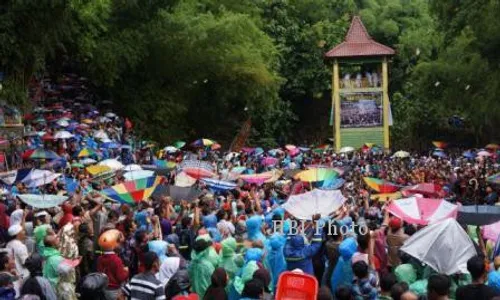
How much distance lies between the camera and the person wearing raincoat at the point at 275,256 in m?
8.16

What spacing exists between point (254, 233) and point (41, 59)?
17068 millimetres

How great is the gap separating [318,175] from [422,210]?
497cm

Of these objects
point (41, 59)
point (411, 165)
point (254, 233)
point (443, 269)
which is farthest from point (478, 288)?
point (41, 59)

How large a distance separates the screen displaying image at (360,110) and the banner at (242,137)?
4438 mm

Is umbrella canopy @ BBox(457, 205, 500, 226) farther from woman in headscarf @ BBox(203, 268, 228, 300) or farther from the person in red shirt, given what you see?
the person in red shirt

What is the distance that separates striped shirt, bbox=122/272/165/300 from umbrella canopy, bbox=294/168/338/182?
684 cm

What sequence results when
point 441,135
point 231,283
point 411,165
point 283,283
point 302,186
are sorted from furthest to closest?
point 441,135 < point 411,165 < point 302,186 < point 231,283 < point 283,283

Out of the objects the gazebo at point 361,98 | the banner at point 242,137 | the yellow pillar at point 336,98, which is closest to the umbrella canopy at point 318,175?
the gazebo at point 361,98

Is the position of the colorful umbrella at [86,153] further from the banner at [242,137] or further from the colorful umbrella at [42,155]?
the banner at [242,137]

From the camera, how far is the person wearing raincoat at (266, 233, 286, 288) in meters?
8.16

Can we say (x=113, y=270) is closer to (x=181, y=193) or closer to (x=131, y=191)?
(x=131, y=191)

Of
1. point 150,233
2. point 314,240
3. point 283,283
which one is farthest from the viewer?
point 150,233

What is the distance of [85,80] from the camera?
98.9ft

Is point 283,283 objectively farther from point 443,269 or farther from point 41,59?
point 41,59
